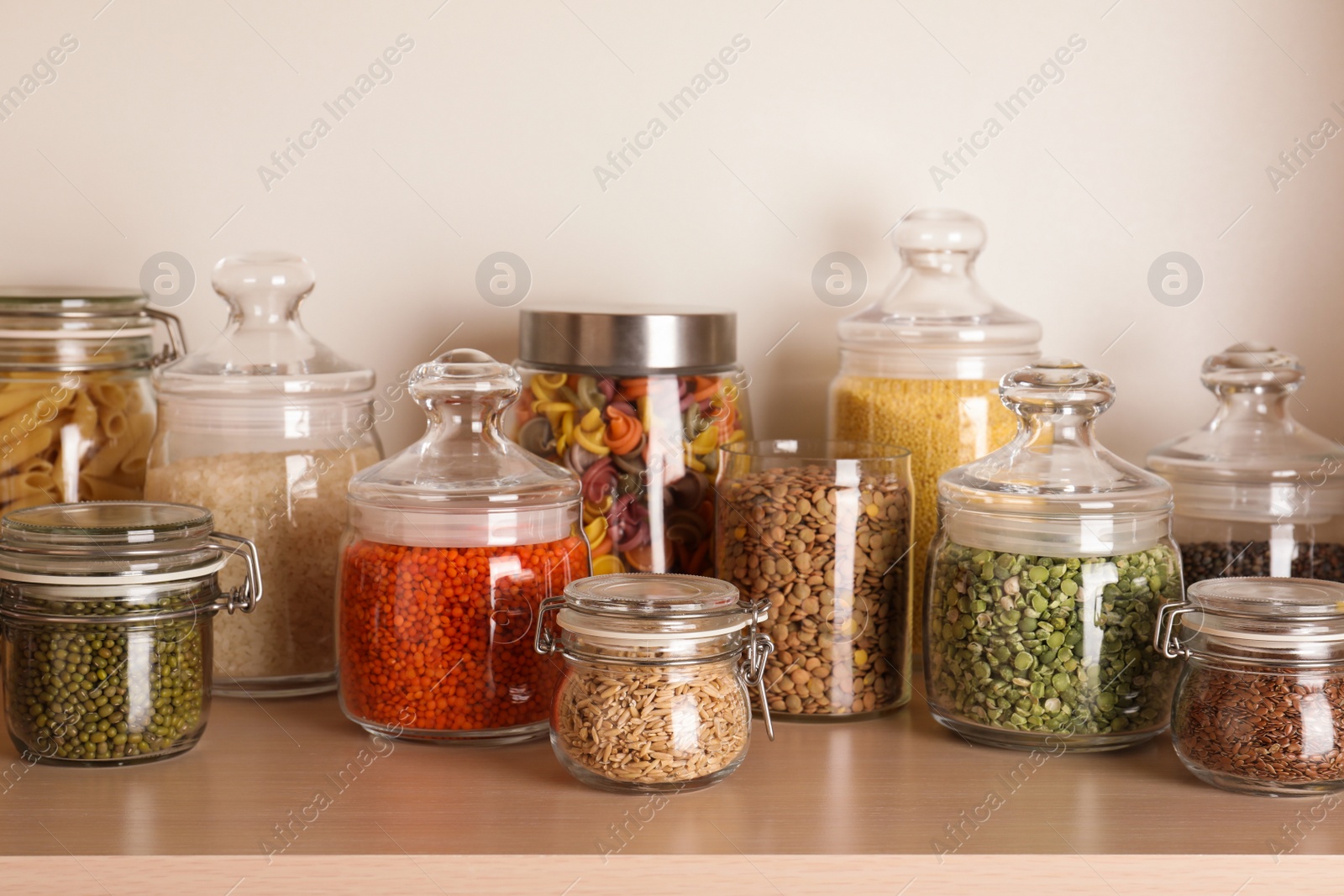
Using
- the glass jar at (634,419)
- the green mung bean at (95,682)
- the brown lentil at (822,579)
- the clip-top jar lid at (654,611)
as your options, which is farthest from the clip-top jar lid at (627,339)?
the green mung bean at (95,682)

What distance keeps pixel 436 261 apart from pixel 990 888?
2.41 feet

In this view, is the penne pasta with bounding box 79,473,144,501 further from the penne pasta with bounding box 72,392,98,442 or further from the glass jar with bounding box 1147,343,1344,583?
the glass jar with bounding box 1147,343,1344,583

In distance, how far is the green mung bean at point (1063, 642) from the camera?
808 millimetres

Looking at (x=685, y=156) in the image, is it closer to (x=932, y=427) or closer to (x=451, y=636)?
(x=932, y=427)

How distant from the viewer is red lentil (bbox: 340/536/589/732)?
2.70 feet

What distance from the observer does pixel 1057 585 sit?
81 cm

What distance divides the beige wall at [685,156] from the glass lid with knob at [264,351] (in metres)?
0.14

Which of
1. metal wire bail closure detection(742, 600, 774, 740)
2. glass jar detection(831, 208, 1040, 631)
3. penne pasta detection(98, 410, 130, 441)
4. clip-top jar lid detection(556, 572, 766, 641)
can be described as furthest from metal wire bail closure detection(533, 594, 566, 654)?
penne pasta detection(98, 410, 130, 441)

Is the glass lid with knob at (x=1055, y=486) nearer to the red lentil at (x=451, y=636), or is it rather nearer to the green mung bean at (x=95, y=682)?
the red lentil at (x=451, y=636)

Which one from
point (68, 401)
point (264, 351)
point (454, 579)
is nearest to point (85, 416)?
point (68, 401)

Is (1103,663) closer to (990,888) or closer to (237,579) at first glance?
(990,888)

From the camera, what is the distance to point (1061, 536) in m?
0.81

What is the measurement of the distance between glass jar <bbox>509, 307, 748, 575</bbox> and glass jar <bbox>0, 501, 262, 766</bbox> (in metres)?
0.30

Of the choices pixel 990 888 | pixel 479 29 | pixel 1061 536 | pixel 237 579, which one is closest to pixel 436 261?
pixel 479 29
